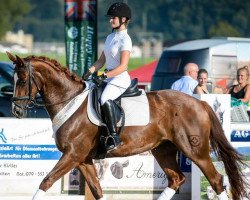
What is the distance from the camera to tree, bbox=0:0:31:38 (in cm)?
8294

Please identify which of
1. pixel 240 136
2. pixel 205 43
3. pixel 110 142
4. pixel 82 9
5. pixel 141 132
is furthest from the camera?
pixel 205 43

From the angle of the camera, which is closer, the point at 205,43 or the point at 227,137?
the point at 227,137

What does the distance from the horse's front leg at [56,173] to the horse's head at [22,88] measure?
2.74 ft

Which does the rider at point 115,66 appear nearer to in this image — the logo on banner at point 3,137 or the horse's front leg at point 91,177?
the horse's front leg at point 91,177

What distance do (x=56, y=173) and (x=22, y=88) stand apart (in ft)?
4.04

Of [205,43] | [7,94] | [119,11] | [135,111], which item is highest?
[119,11]

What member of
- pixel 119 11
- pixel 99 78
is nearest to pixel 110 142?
pixel 99 78

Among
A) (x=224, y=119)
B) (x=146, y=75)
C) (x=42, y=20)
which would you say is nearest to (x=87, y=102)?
(x=224, y=119)

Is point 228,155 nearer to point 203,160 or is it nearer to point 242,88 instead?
point 203,160

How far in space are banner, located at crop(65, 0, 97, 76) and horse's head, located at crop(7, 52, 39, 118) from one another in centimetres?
608

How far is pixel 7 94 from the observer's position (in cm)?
1945

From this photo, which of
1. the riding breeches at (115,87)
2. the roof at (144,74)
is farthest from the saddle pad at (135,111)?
the roof at (144,74)

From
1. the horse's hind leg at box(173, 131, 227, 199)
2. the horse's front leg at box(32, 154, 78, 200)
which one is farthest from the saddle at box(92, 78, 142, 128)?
the horse's hind leg at box(173, 131, 227, 199)

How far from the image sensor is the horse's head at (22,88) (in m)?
11.6
